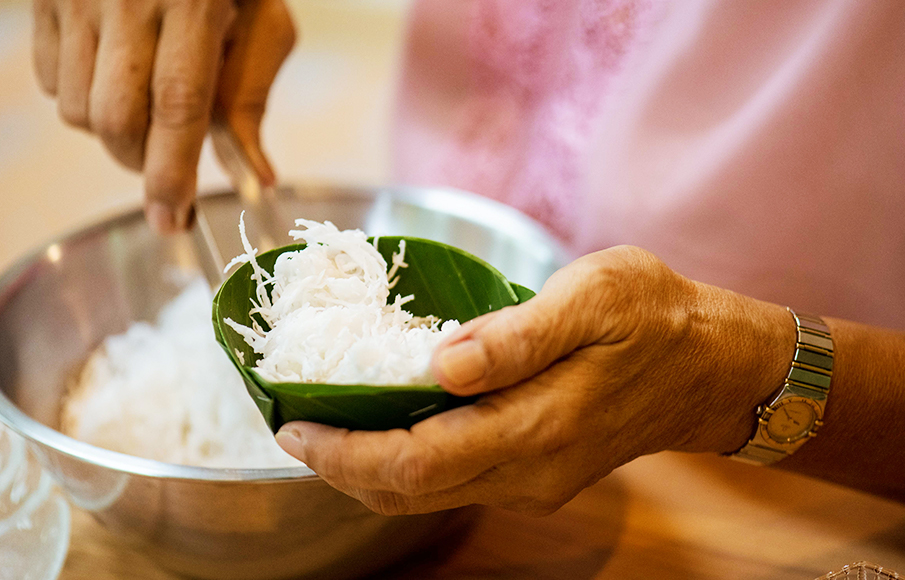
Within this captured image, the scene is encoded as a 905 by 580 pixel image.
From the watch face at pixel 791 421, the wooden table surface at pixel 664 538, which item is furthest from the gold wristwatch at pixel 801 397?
the wooden table surface at pixel 664 538

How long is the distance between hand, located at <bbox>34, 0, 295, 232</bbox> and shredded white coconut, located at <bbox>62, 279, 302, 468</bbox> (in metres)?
0.17

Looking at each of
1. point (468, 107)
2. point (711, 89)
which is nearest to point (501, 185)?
point (468, 107)

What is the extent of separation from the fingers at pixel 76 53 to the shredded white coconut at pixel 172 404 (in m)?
0.30

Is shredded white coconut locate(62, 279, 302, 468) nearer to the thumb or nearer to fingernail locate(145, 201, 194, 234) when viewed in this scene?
fingernail locate(145, 201, 194, 234)

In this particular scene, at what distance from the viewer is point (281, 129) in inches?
93.8

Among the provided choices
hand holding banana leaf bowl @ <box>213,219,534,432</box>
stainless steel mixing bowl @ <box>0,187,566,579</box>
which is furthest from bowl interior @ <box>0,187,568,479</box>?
hand holding banana leaf bowl @ <box>213,219,534,432</box>

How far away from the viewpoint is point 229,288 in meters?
0.49

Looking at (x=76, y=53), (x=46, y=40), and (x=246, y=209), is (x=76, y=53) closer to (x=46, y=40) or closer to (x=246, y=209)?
(x=46, y=40)

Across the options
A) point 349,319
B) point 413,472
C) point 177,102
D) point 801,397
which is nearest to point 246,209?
point 177,102

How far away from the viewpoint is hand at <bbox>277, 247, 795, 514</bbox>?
417 mm

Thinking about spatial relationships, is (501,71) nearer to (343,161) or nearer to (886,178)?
(886,178)

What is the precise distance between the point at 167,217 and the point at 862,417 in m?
0.79

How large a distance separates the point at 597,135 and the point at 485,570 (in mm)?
587

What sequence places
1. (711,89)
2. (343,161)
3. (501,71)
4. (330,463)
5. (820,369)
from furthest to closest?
(343,161)
(501,71)
(711,89)
(820,369)
(330,463)
